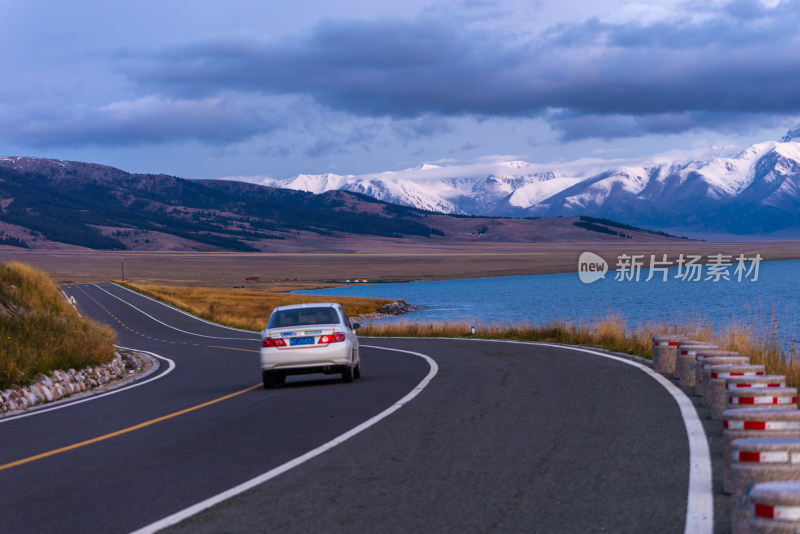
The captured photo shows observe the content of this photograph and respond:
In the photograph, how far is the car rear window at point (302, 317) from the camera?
16.6 m

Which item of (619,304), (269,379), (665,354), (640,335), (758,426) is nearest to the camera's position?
(758,426)

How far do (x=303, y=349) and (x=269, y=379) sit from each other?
90 cm

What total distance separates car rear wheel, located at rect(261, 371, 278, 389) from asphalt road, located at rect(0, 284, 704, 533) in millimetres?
304

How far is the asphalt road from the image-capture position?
6.77m

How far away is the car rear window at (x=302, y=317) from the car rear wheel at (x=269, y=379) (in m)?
0.85

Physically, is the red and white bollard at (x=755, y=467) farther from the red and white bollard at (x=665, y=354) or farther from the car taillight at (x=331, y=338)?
the car taillight at (x=331, y=338)

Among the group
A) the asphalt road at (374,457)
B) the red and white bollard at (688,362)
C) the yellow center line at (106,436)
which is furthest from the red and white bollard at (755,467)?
the red and white bollard at (688,362)

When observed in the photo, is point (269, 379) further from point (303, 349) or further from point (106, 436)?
point (106, 436)

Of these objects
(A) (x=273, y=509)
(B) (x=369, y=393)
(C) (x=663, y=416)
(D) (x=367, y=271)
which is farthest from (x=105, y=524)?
(D) (x=367, y=271)

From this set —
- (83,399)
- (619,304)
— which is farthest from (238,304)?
(83,399)

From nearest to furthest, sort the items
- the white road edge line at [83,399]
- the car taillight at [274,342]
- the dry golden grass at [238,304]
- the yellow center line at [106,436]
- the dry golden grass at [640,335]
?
1. the yellow center line at [106,436]
2. the white road edge line at [83,399]
3. the dry golden grass at [640,335]
4. the car taillight at [274,342]
5. the dry golden grass at [238,304]

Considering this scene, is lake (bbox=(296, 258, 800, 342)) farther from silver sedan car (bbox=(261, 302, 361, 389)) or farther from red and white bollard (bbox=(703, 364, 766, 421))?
red and white bollard (bbox=(703, 364, 766, 421))

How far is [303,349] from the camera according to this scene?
1603 cm

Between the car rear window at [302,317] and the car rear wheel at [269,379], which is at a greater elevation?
the car rear window at [302,317]
